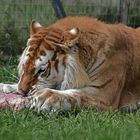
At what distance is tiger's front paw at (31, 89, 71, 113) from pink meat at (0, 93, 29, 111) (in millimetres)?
118

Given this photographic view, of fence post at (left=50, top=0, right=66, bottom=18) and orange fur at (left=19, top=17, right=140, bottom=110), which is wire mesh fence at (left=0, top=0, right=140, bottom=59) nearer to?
fence post at (left=50, top=0, right=66, bottom=18)

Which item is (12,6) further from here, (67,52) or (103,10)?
(67,52)

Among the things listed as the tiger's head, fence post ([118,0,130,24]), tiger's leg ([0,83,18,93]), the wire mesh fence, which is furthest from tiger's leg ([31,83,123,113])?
fence post ([118,0,130,24])

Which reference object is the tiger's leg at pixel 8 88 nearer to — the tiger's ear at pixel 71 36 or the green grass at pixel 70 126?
the tiger's ear at pixel 71 36

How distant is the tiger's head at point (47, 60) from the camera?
24.1 ft

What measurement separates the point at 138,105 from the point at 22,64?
138 centimetres

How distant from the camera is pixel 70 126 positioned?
6.32 m

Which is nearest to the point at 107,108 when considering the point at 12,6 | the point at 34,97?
the point at 34,97

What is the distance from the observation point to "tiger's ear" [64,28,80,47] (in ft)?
24.3

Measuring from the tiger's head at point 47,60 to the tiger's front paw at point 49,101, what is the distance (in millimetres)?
257

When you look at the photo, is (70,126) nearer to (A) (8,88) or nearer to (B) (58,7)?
(A) (8,88)

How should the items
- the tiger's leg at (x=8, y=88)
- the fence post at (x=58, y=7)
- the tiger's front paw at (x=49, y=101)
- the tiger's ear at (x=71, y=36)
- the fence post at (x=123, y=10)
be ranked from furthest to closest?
the fence post at (x=123, y=10)
the fence post at (x=58, y=7)
the tiger's leg at (x=8, y=88)
the tiger's ear at (x=71, y=36)
the tiger's front paw at (x=49, y=101)

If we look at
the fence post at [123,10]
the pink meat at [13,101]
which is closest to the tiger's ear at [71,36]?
the pink meat at [13,101]

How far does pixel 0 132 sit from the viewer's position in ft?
18.9
